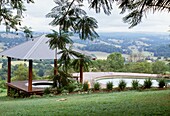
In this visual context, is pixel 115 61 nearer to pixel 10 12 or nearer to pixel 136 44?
pixel 136 44

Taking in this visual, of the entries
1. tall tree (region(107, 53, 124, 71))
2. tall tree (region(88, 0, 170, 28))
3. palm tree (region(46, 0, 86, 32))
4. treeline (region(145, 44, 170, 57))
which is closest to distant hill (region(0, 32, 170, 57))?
treeline (region(145, 44, 170, 57))

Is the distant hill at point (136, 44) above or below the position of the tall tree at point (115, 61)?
above

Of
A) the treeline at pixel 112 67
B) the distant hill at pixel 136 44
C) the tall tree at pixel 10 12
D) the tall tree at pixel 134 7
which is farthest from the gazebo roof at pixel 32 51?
the tall tree at pixel 134 7

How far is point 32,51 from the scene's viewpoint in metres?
12.8

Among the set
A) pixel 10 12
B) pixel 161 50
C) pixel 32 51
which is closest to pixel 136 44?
pixel 161 50

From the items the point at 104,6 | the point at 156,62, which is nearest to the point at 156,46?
the point at 156,62

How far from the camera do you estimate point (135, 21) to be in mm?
Answer: 4918

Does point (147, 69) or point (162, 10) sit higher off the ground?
point (162, 10)

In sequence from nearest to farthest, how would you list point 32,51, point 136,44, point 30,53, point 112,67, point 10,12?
point 10,12 < point 30,53 < point 32,51 < point 112,67 < point 136,44

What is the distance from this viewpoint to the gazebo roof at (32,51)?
488 inches

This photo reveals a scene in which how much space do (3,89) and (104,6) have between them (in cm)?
1491

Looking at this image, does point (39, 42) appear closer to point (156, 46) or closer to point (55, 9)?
point (55, 9)

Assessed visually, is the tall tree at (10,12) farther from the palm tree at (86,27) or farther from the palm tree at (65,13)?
the palm tree at (86,27)

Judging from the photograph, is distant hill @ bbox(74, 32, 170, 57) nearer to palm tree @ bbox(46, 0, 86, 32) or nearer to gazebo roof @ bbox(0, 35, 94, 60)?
gazebo roof @ bbox(0, 35, 94, 60)
